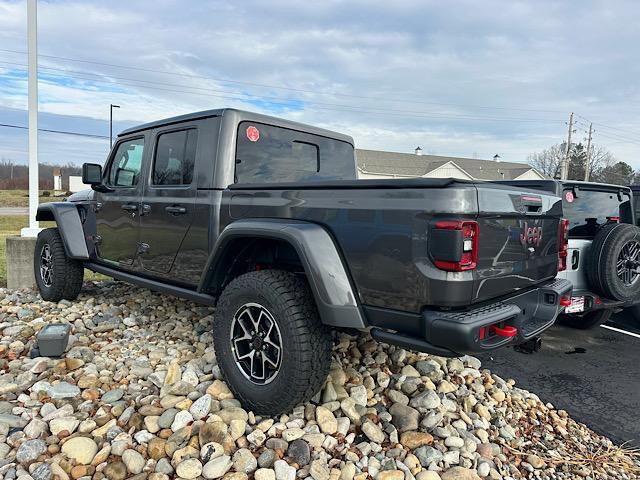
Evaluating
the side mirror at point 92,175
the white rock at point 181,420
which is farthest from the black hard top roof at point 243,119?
the white rock at point 181,420

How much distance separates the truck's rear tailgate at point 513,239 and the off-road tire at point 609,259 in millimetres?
1368

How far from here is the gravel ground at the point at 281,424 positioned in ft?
8.11

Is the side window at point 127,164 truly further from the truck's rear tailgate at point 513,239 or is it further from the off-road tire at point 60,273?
the truck's rear tailgate at point 513,239

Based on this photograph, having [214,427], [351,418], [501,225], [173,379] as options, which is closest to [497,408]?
[351,418]

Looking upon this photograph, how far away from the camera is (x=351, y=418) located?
114 inches

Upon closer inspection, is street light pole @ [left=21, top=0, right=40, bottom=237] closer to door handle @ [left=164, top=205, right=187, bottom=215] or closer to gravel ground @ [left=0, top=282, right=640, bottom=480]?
gravel ground @ [left=0, top=282, right=640, bottom=480]

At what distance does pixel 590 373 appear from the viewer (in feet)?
13.7

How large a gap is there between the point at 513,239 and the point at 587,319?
3.53m

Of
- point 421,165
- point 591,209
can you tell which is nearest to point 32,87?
point 591,209

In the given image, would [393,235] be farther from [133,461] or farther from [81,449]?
[81,449]

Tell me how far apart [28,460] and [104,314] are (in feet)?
8.10

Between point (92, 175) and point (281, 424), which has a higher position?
point (92, 175)

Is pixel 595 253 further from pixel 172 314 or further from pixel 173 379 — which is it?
pixel 172 314

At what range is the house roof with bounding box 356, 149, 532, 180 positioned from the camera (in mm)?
34656
